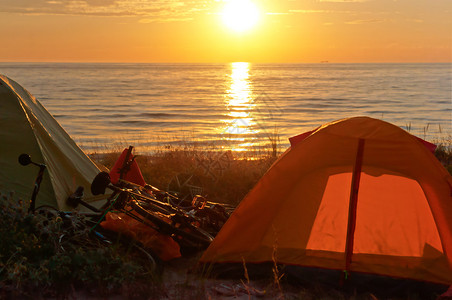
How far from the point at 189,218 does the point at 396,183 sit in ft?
7.66

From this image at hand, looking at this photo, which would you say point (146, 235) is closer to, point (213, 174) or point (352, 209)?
point (352, 209)

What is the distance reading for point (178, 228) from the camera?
18.3 feet

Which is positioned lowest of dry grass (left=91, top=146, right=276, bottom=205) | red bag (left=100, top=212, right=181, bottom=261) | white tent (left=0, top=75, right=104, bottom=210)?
dry grass (left=91, top=146, right=276, bottom=205)

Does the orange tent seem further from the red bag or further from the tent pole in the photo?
the red bag

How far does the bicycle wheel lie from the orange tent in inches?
18.1

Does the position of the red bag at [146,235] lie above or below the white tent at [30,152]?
below

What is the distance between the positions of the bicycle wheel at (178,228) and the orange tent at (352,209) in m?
0.46

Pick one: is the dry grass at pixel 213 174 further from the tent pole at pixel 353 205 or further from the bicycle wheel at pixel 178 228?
the tent pole at pixel 353 205

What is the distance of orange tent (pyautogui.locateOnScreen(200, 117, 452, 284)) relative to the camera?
505 centimetres

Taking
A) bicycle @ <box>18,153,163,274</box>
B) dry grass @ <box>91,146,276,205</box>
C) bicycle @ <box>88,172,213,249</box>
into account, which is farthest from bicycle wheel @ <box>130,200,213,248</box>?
dry grass @ <box>91,146,276,205</box>

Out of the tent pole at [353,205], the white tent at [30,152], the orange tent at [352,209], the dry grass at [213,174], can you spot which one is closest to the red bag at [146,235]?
the orange tent at [352,209]

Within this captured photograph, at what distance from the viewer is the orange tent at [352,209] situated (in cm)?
505

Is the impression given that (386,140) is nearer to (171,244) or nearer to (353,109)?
(171,244)

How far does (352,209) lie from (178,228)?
1.92 metres
